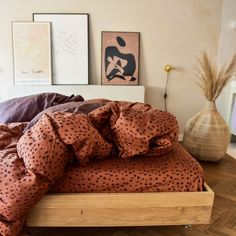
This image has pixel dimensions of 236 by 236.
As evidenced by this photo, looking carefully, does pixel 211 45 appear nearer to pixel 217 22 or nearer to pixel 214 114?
pixel 217 22

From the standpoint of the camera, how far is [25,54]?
3176 millimetres

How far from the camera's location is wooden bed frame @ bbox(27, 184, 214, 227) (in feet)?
4.26

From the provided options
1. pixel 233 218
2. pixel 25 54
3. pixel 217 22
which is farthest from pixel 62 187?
pixel 217 22

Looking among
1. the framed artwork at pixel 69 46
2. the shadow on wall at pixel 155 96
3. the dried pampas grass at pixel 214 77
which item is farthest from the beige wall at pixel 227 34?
the framed artwork at pixel 69 46

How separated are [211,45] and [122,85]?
121cm

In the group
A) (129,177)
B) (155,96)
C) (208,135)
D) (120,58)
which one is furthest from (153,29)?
(129,177)

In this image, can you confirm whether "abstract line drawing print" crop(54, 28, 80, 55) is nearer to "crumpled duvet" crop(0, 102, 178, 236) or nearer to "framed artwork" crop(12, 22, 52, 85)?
"framed artwork" crop(12, 22, 52, 85)

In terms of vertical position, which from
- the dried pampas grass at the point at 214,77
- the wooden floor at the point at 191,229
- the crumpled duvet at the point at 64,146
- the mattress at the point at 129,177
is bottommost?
the wooden floor at the point at 191,229

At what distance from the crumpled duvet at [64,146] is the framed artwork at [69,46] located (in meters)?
1.89

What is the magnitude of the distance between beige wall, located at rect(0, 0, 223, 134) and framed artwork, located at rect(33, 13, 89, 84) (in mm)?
84

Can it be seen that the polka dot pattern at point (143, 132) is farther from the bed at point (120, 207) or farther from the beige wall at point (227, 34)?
the beige wall at point (227, 34)

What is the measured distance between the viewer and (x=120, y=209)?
1324 mm

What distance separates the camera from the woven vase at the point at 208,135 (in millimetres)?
2604

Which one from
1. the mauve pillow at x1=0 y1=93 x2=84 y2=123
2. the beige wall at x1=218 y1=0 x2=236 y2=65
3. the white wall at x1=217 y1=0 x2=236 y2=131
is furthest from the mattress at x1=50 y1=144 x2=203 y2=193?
the beige wall at x1=218 y1=0 x2=236 y2=65
